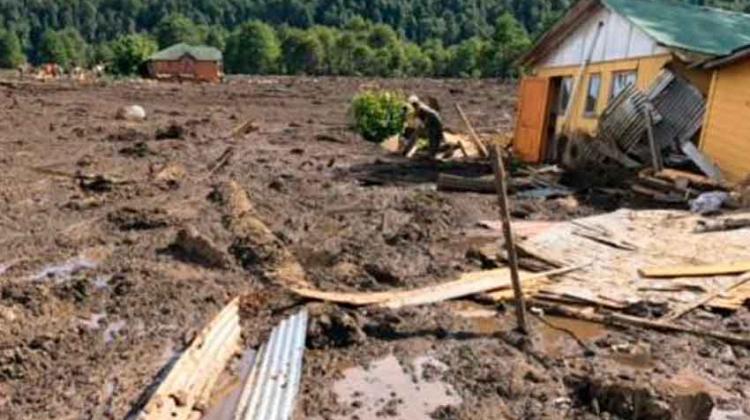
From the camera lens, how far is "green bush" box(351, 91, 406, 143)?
2375 centimetres

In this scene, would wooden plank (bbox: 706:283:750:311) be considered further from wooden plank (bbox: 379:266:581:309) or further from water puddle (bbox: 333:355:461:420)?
water puddle (bbox: 333:355:461:420)

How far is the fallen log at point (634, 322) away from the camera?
7.24 metres

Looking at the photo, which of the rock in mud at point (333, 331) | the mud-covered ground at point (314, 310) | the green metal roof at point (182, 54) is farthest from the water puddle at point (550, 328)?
the green metal roof at point (182, 54)

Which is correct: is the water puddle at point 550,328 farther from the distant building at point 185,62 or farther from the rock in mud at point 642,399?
the distant building at point 185,62

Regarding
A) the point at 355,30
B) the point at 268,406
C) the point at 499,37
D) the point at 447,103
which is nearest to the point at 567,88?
the point at 268,406

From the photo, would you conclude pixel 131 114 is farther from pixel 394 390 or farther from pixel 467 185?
pixel 394 390

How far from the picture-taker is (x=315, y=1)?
17700 cm

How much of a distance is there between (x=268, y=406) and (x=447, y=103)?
42.7m

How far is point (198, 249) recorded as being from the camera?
9500 millimetres

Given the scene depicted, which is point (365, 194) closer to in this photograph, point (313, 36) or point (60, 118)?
point (60, 118)

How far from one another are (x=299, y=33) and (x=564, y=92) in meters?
87.2

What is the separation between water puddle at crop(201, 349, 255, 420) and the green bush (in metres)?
17.8

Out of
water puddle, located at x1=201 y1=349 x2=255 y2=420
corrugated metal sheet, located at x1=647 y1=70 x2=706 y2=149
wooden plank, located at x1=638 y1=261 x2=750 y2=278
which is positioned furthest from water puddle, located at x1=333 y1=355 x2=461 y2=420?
corrugated metal sheet, located at x1=647 y1=70 x2=706 y2=149

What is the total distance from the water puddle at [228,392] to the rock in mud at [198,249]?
2.70 m
